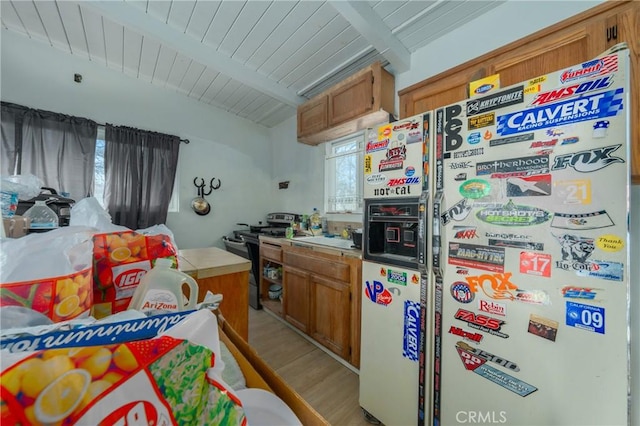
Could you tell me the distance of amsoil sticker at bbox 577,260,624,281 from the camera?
77 centimetres

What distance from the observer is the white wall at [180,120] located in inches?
83.8

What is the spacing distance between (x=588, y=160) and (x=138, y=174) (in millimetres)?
3484

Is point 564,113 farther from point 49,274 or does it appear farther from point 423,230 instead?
point 49,274

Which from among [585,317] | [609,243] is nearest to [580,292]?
[585,317]

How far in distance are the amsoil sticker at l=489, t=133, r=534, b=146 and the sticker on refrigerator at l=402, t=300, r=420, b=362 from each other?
2.79ft

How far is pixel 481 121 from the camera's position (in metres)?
1.04

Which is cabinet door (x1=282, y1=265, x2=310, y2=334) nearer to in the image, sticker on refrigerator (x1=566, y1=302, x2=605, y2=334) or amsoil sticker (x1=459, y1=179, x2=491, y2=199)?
amsoil sticker (x1=459, y1=179, x2=491, y2=199)

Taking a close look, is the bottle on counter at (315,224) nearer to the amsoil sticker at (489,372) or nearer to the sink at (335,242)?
the sink at (335,242)

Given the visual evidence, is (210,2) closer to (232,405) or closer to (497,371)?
(232,405)

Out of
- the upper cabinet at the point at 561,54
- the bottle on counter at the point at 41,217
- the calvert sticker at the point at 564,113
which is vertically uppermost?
the upper cabinet at the point at 561,54

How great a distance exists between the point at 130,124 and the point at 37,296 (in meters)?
2.96

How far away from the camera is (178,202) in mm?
2990

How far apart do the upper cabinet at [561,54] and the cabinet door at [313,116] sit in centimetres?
94

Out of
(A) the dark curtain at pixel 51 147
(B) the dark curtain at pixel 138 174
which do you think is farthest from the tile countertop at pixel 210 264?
(A) the dark curtain at pixel 51 147
